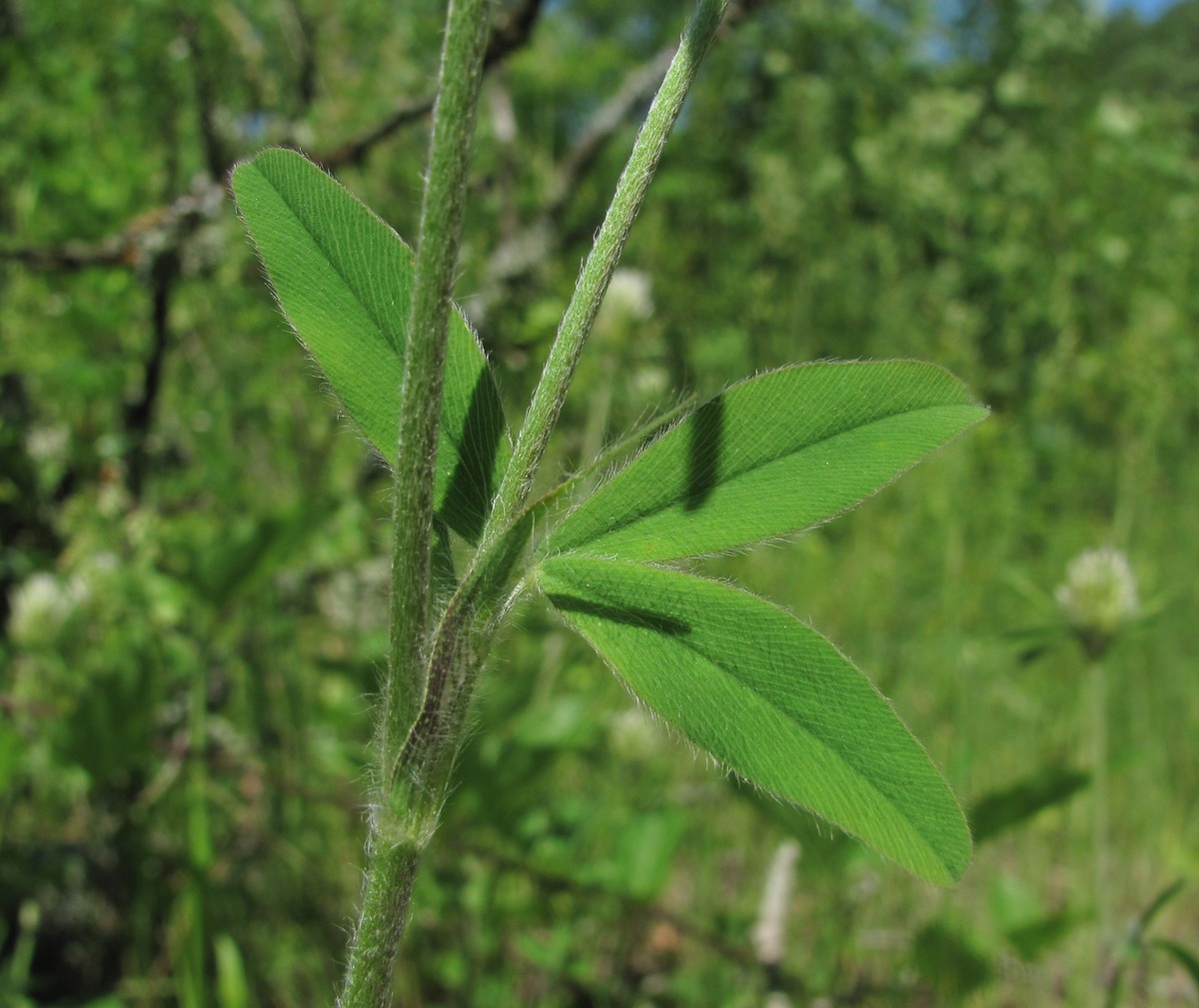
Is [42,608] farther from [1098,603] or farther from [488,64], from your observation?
[1098,603]

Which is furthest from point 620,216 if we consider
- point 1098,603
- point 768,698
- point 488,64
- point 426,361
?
point 488,64

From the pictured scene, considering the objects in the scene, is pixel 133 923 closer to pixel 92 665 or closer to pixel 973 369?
pixel 92 665

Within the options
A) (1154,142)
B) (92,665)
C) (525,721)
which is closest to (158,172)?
(92,665)

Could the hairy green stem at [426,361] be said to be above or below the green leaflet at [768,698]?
above

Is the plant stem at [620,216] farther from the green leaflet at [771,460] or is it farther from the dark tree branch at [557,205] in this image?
the dark tree branch at [557,205]

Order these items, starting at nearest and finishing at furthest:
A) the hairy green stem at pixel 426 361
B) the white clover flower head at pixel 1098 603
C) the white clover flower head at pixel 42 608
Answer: the hairy green stem at pixel 426 361 < the white clover flower head at pixel 1098 603 < the white clover flower head at pixel 42 608

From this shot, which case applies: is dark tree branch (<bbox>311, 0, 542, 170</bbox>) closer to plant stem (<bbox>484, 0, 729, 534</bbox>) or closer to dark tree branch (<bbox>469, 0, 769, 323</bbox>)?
dark tree branch (<bbox>469, 0, 769, 323</bbox>)

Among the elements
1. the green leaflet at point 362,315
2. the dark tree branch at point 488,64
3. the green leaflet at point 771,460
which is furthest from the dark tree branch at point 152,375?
the green leaflet at point 771,460
